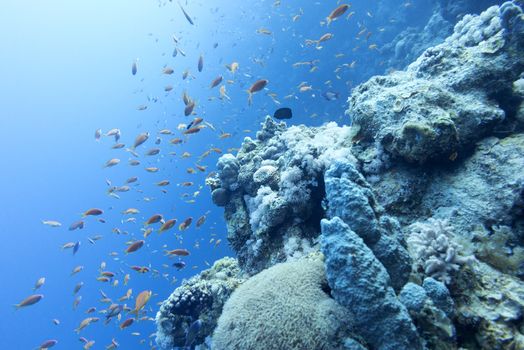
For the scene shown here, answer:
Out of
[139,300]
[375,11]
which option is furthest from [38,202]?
[139,300]

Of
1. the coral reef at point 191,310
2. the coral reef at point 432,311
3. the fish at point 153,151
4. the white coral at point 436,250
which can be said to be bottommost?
the coral reef at point 432,311

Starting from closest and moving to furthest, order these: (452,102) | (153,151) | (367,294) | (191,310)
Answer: (367,294)
(452,102)
(191,310)
(153,151)

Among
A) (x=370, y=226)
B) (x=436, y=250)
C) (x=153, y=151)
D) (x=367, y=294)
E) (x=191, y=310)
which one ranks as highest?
(x=153, y=151)

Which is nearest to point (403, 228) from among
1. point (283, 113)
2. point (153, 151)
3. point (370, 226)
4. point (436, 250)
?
point (436, 250)

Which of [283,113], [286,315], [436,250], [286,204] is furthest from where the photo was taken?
[283,113]

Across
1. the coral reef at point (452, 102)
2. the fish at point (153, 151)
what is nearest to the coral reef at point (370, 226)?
the coral reef at point (452, 102)

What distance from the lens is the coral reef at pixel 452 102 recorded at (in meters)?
4.08

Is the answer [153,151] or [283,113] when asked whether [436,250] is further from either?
[153,151]

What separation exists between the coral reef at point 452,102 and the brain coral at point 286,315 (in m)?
2.10

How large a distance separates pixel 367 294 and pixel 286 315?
2.56 feet

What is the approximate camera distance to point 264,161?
7.07 meters

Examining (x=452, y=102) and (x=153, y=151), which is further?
(x=153, y=151)

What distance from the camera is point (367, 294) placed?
2.74m

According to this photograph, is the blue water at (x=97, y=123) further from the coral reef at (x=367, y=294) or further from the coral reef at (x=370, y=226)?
the coral reef at (x=367, y=294)
